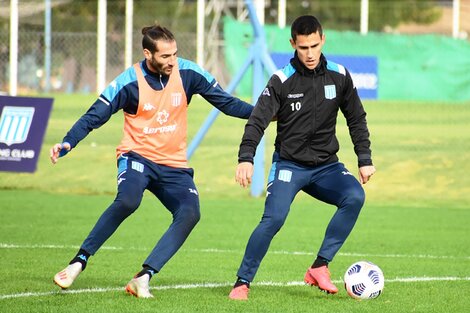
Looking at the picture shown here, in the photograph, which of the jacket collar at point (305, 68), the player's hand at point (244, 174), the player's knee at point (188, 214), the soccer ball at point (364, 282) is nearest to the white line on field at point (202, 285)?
the player's knee at point (188, 214)

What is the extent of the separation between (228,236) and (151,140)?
4.09 meters

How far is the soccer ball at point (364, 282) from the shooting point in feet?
25.8

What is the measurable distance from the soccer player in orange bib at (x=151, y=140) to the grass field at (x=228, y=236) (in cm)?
40

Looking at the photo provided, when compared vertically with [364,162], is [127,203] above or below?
below

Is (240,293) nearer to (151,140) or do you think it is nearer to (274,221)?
(274,221)

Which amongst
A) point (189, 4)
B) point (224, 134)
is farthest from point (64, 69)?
point (224, 134)

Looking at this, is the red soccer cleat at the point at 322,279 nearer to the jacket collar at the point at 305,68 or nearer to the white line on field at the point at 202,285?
the white line on field at the point at 202,285

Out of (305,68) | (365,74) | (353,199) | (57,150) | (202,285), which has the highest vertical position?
(305,68)

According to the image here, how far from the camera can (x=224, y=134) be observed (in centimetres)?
2562

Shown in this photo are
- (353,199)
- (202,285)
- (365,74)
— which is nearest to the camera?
(353,199)

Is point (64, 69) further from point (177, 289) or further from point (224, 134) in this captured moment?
point (177, 289)

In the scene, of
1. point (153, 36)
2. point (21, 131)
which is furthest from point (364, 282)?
point (21, 131)

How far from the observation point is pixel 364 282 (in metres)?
7.87

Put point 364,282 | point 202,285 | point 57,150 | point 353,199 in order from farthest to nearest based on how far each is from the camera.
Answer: point 202,285, point 353,199, point 364,282, point 57,150
